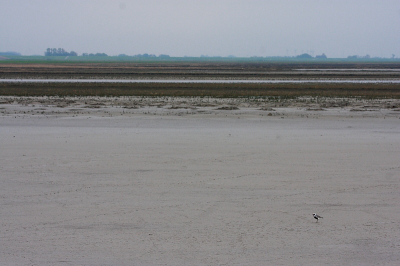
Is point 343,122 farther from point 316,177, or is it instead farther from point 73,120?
point 73,120

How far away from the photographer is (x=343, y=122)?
864 inches

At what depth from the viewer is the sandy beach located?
7457 millimetres

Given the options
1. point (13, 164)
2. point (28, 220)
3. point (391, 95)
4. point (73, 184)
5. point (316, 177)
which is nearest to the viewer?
point (28, 220)

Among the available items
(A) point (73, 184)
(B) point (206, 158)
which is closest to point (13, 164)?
(A) point (73, 184)

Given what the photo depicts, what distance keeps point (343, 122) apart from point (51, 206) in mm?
16606

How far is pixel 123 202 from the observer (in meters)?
9.69

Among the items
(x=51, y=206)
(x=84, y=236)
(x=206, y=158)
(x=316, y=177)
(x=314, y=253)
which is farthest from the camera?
(x=206, y=158)

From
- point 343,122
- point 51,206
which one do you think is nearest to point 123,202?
point 51,206

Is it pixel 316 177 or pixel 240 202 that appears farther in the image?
pixel 316 177

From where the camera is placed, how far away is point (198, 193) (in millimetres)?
10336

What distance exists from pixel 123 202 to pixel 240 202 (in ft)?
8.75

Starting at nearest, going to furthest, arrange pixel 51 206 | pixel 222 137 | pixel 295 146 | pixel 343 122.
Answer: pixel 51 206, pixel 295 146, pixel 222 137, pixel 343 122

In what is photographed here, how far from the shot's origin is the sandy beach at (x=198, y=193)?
7457mm

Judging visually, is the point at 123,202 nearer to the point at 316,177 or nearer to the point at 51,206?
the point at 51,206
